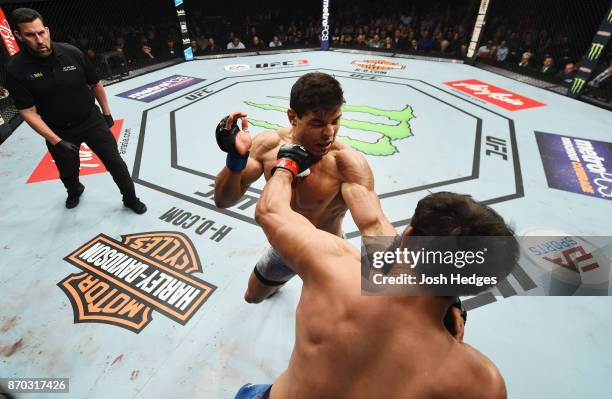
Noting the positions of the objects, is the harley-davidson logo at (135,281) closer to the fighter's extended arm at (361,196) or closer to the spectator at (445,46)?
the fighter's extended arm at (361,196)

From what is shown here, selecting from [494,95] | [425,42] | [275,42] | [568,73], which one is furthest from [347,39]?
[568,73]

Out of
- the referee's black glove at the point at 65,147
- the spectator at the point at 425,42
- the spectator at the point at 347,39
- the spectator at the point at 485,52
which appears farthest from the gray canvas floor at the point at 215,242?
the spectator at the point at 347,39

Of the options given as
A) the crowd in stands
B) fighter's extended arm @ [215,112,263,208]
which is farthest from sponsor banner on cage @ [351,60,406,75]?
fighter's extended arm @ [215,112,263,208]

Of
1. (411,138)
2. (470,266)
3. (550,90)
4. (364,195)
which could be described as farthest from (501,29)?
(470,266)

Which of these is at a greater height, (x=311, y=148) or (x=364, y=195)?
(x=311, y=148)

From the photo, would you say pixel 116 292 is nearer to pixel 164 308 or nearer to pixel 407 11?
pixel 164 308

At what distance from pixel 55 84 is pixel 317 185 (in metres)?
2.65

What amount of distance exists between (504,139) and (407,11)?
9.81 meters

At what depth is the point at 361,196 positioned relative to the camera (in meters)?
1.70

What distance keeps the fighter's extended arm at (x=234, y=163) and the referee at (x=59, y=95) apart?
1994mm

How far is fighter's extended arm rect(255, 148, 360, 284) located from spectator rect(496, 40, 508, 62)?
10.5 m

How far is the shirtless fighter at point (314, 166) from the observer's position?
1.61 meters

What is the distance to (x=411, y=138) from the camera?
5043mm

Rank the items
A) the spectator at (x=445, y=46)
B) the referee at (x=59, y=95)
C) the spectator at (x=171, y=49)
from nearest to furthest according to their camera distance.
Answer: the referee at (x=59, y=95)
the spectator at (x=445, y=46)
the spectator at (x=171, y=49)
